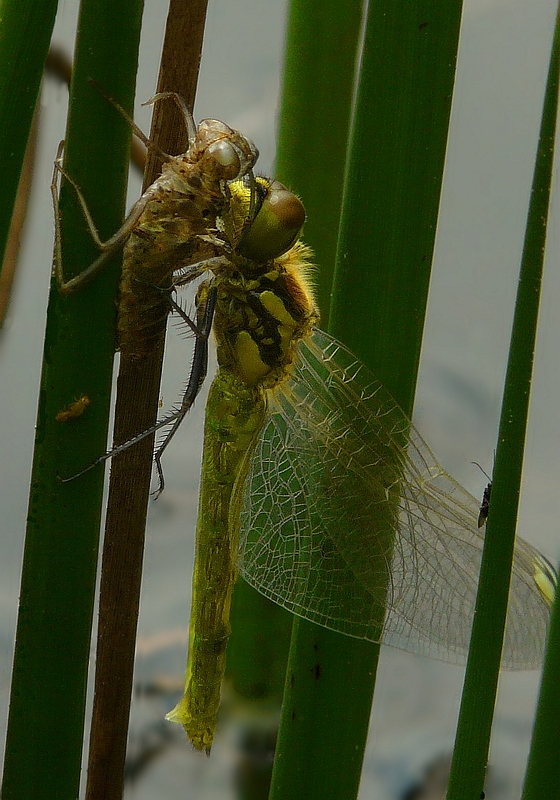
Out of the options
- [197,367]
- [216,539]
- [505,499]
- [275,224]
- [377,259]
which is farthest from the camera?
[216,539]

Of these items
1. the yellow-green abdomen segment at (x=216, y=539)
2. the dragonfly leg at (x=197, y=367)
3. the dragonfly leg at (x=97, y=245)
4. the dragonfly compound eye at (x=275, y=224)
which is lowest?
the yellow-green abdomen segment at (x=216, y=539)

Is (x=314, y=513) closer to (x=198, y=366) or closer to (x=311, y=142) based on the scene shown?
(x=198, y=366)

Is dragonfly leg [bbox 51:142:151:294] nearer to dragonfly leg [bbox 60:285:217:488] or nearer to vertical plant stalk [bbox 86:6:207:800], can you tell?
vertical plant stalk [bbox 86:6:207:800]

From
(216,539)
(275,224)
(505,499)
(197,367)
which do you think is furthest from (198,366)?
(505,499)

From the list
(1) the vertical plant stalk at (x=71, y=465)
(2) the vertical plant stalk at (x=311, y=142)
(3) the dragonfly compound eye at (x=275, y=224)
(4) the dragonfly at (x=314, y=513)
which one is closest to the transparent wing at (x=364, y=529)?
(4) the dragonfly at (x=314, y=513)

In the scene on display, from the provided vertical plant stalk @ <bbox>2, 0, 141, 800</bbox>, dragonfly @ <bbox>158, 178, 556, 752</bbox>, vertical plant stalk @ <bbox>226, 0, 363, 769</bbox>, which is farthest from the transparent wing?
vertical plant stalk @ <bbox>2, 0, 141, 800</bbox>

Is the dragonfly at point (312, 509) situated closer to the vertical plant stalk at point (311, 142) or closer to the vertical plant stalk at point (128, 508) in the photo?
the vertical plant stalk at point (311, 142)
